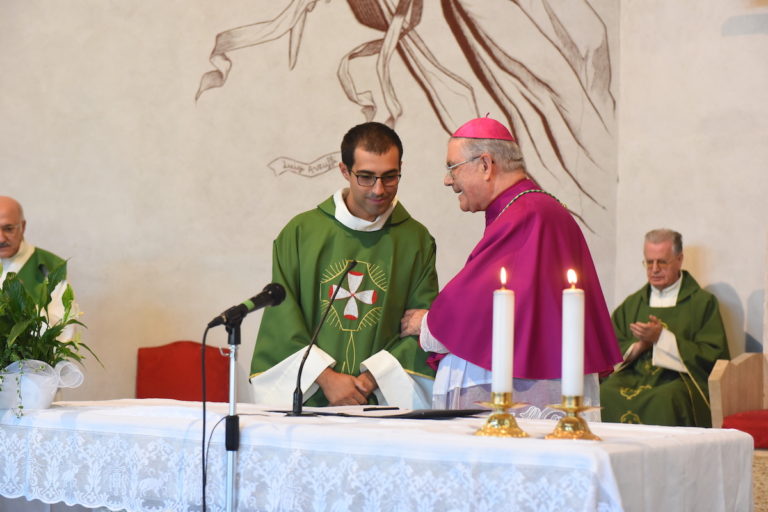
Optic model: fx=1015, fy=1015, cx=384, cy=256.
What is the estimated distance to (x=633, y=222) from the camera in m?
8.14

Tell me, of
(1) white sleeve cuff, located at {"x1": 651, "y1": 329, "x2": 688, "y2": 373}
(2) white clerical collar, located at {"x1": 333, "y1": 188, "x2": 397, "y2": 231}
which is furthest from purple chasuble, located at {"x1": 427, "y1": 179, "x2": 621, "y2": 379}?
(1) white sleeve cuff, located at {"x1": 651, "y1": 329, "x2": 688, "y2": 373}

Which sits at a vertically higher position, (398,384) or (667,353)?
(667,353)

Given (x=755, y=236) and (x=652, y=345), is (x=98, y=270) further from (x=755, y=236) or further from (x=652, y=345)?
(x=755, y=236)

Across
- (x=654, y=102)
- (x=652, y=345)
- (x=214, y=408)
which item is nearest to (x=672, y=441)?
(x=214, y=408)

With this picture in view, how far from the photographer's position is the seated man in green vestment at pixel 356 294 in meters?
4.29

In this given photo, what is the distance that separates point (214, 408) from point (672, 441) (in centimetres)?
153

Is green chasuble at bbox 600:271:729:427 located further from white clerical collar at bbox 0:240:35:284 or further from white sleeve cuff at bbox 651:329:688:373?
white clerical collar at bbox 0:240:35:284

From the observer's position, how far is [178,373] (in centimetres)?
730

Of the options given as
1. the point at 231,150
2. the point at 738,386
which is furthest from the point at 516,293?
the point at 231,150

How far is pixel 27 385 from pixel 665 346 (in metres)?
4.89

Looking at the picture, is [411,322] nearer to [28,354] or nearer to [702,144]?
[28,354]

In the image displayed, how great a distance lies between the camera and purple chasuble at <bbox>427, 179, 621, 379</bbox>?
358 cm

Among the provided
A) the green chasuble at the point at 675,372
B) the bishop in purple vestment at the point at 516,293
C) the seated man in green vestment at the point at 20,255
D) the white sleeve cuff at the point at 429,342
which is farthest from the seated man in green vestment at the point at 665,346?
the seated man in green vestment at the point at 20,255

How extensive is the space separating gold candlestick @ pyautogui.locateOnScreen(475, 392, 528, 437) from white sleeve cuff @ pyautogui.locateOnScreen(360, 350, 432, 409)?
1657mm
